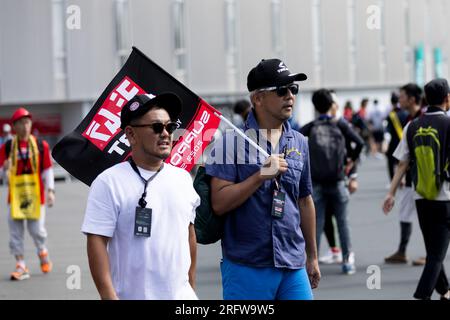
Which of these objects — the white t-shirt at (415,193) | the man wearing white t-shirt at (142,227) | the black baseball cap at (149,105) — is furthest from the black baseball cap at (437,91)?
the man wearing white t-shirt at (142,227)

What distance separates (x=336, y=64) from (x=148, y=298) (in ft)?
131

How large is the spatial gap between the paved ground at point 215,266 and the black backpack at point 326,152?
3.52 feet

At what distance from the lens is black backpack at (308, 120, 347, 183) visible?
36.3 ft

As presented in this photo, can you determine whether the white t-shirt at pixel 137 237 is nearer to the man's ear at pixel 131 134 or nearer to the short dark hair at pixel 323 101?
the man's ear at pixel 131 134

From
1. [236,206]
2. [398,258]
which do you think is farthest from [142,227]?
[398,258]

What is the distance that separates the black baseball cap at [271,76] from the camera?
5.68 meters

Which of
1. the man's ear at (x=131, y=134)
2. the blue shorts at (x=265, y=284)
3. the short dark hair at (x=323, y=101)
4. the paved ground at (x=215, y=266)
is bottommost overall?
the paved ground at (x=215, y=266)

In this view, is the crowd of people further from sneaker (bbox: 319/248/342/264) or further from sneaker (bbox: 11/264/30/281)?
sneaker (bbox: 11/264/30/281)

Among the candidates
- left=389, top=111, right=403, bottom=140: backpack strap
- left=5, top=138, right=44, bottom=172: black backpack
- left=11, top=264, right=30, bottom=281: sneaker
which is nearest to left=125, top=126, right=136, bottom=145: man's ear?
left=11, top=264, right=30, bottom=281: sneaker

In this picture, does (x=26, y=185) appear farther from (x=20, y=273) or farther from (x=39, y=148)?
(x=20, y=273)

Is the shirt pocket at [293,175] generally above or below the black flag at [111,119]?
below

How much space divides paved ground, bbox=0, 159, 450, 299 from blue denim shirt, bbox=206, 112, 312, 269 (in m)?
4.09
